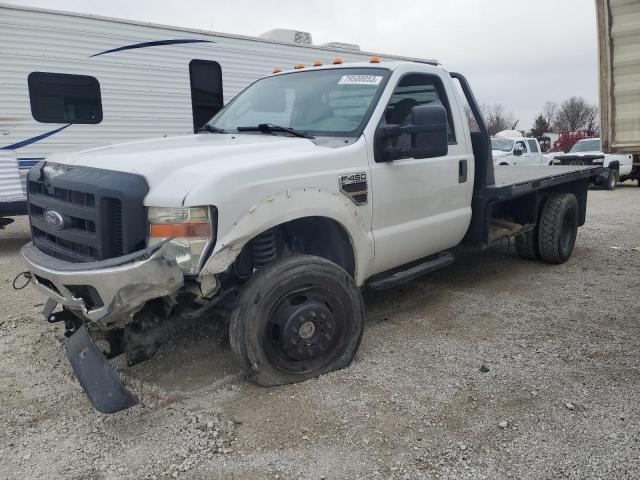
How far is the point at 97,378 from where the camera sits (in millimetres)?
2857

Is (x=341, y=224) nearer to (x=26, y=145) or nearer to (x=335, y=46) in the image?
(x=26, y=145)

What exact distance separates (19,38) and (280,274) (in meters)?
5.93

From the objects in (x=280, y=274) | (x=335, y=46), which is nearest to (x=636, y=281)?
(x=280, y=274)

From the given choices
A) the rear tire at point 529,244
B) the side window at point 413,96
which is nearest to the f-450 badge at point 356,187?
the side window at point 413,96

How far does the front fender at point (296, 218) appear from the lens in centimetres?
285

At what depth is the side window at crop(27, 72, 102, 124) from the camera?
719 centimetres

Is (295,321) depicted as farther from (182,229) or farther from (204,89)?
(204,89)

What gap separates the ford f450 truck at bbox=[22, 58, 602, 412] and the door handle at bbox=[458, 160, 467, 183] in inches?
0.5

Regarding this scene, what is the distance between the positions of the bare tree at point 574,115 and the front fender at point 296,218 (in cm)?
7142

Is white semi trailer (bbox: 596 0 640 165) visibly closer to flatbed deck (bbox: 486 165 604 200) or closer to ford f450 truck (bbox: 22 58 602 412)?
flatbed deck (bbox: 486 165 604 200)

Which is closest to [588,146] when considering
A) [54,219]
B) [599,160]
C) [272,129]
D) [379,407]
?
[599,160]

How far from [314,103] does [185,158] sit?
1.39 m

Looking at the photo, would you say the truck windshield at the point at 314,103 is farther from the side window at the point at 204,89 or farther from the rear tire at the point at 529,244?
the side window at the point at 204,89

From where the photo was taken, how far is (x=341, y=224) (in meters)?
3.49
